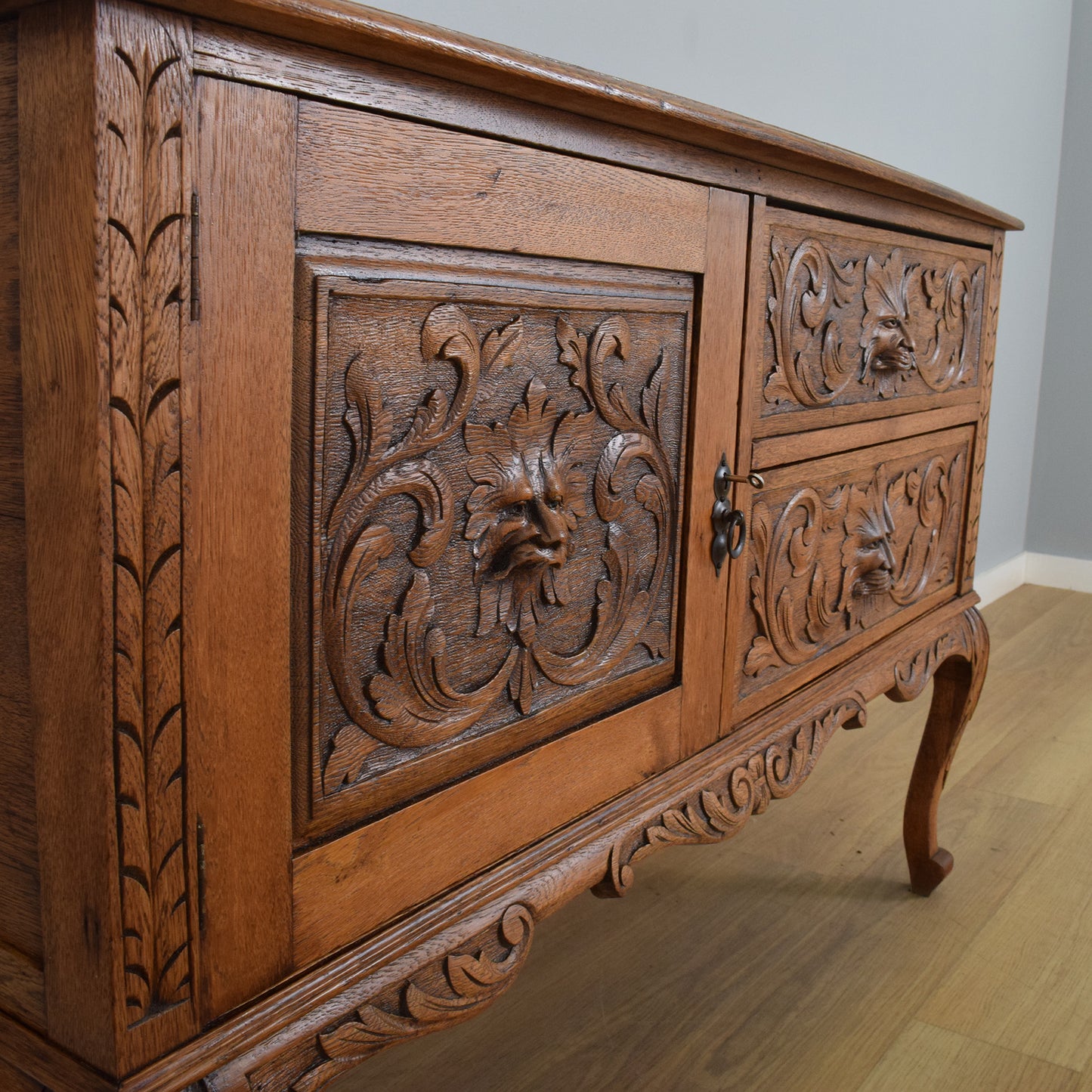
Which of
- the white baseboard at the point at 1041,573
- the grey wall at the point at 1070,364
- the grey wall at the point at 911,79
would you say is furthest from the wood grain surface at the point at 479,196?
Result: the grey wall at the point at 1070,364

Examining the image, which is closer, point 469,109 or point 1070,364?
point 469,109

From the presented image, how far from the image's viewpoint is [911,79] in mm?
2230

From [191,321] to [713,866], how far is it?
4.05ft

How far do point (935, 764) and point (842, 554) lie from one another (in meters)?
0.55

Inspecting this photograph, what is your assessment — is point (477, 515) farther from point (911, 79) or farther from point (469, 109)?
point (911, 79)

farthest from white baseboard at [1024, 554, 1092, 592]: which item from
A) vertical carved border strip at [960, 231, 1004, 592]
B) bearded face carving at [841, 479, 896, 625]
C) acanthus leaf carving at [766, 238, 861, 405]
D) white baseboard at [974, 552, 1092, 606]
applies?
acanthus leaf carving at [766, 238, 861, 405]

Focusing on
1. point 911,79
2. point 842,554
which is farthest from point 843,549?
point 911,79

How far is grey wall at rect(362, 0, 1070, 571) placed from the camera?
1.45 meters

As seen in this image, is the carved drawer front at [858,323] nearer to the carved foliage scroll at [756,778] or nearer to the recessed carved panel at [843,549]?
the recessed carved panel at [843,549]

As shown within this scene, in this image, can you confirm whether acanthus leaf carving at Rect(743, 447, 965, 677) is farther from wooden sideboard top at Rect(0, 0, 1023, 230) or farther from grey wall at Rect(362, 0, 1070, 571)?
grey wall at Rect(362, 0, 1070, 571)

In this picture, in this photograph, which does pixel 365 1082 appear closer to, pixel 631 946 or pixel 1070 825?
pixel 631 946

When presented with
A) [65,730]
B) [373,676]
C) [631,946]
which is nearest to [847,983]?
[631,946]

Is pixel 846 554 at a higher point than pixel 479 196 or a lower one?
lower

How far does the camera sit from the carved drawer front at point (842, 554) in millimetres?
915
